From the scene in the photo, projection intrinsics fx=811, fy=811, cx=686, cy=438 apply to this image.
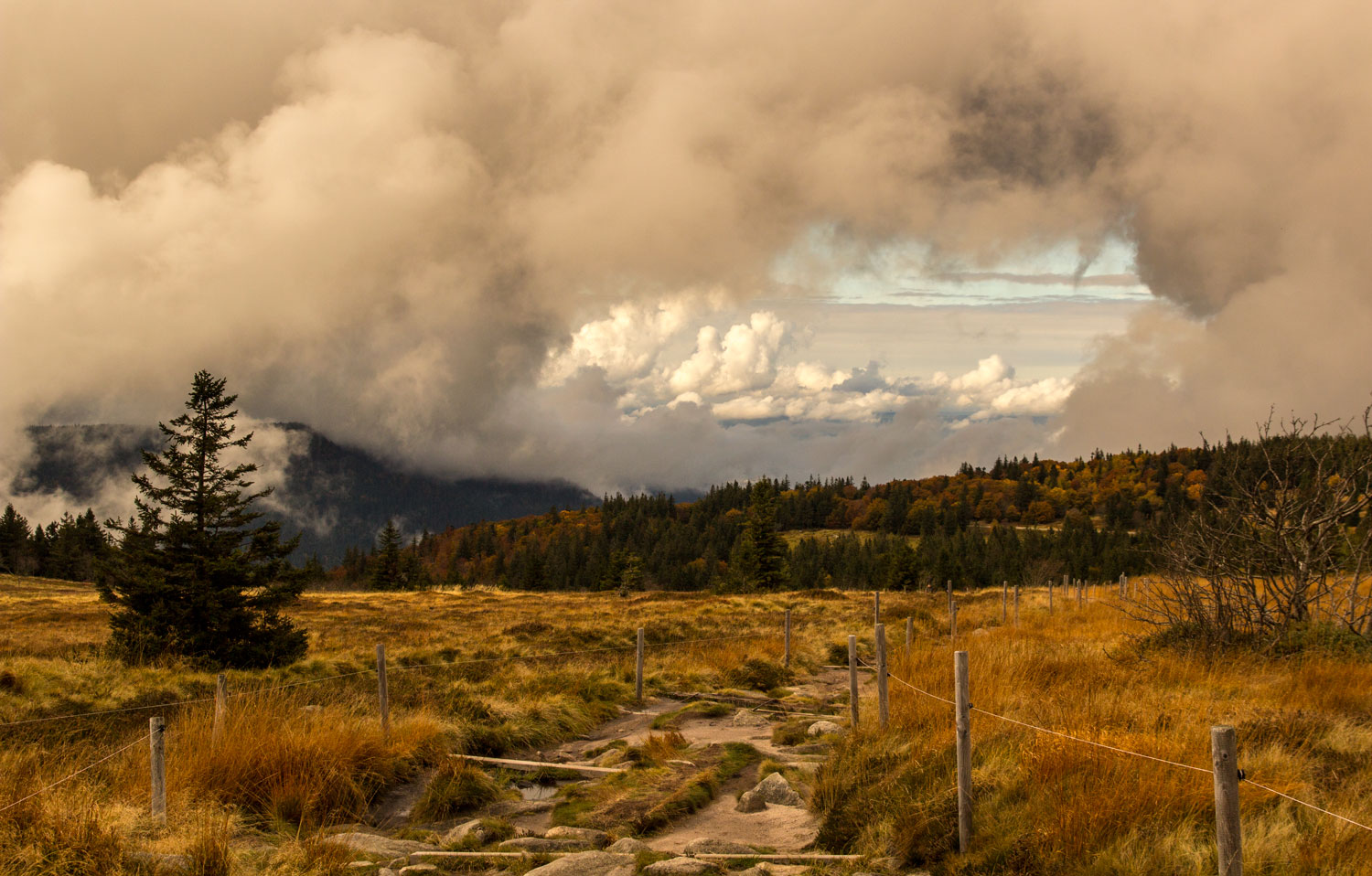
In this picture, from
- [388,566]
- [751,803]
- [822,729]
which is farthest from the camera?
[388,566]

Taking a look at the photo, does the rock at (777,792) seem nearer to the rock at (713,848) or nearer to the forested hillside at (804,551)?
the rock at (713,848)

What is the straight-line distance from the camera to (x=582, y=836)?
25.7ft

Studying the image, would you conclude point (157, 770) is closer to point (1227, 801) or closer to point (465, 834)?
point (465, 834)

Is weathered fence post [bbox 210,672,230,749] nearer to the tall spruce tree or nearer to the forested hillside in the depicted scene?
the tall spruce tree

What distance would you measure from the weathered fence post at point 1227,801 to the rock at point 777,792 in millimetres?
5227

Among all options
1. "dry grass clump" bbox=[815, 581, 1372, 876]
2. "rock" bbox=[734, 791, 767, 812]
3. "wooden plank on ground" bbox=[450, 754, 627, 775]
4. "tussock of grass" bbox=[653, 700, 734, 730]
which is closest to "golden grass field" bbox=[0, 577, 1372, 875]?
"dry grass clump" bbox=[815, 581, 1372, 876]

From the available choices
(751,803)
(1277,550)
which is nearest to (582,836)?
(751,803)

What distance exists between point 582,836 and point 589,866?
3.94 ft

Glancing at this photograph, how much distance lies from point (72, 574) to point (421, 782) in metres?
125

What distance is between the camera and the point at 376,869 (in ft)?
21.9

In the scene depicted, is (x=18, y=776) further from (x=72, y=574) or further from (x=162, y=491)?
→ (x=72, y=574)

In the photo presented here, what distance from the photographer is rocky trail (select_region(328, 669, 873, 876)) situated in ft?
22.5

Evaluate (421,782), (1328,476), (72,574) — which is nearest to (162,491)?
(421,782)

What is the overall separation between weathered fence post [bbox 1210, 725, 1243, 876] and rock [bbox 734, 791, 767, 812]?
213 inches
